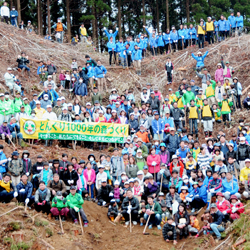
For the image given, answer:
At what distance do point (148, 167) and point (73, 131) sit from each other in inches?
148

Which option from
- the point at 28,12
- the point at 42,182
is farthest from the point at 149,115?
the point at 28,12

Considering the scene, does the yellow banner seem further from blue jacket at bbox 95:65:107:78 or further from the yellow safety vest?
blue jacket at bbox 95:65:107:78

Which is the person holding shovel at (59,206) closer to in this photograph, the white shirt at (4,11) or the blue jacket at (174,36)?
the blue jacket at (174,36)

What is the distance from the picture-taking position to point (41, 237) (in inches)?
428

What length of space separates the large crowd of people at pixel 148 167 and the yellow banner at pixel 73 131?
12.8 inches

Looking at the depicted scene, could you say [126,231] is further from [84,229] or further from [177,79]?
[177,79]

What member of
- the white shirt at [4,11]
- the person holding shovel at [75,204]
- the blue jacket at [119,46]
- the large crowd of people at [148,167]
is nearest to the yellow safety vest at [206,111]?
the large crowd of people at [148,167]

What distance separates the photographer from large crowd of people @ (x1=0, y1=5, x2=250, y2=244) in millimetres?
11922

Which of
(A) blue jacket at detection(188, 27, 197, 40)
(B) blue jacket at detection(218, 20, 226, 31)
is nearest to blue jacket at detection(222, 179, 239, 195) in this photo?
(B) blue jacket at detection(218, 20, 226, 31)

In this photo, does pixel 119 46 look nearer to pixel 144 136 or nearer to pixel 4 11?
pixel 4 11

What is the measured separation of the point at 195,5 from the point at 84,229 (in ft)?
91.1

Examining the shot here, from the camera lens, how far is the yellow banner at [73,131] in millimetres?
15773

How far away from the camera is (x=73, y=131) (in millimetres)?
16328

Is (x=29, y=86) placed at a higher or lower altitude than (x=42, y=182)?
higher
